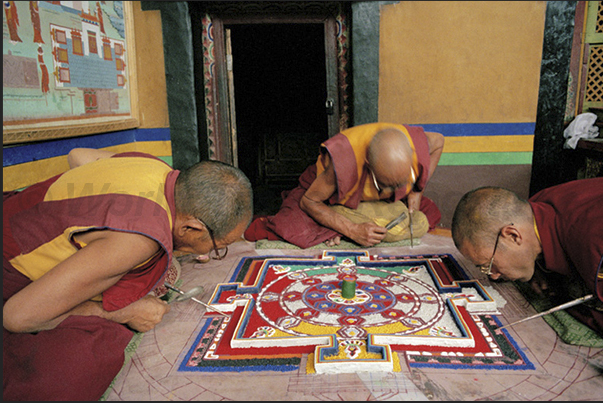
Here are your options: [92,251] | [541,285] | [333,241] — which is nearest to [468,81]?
[333,241]

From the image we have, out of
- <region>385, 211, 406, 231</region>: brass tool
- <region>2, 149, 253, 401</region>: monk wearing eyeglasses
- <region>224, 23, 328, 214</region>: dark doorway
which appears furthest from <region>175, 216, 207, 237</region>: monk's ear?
<region>224, 23, 328, 214</region>: dark doorway

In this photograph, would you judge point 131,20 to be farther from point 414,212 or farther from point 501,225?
point 501,225

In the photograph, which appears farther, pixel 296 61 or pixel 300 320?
pixel 296 61

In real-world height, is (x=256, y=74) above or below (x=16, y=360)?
above

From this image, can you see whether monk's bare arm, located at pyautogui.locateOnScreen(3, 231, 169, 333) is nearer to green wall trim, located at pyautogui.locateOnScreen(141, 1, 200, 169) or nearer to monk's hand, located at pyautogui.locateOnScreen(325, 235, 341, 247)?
monk's hand, located at pyautogui.locateOnScreen(325, 235, 341, 247)

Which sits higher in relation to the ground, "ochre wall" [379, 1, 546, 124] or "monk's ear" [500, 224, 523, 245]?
"ochre wall" [379, 1, 546, 124]

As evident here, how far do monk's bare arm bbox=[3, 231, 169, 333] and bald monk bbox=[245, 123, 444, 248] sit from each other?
5.41ft

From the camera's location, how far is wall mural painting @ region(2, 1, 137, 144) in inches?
101

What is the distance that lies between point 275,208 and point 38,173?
10.6 feet

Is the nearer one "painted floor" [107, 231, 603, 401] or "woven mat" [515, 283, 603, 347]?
"painted floor" [107, 231, 603, 401]

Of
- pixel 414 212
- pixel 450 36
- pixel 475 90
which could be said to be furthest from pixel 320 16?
pixel 414 212

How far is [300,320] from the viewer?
204cm

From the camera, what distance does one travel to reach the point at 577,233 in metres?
1.81

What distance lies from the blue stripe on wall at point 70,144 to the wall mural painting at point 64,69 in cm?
8
